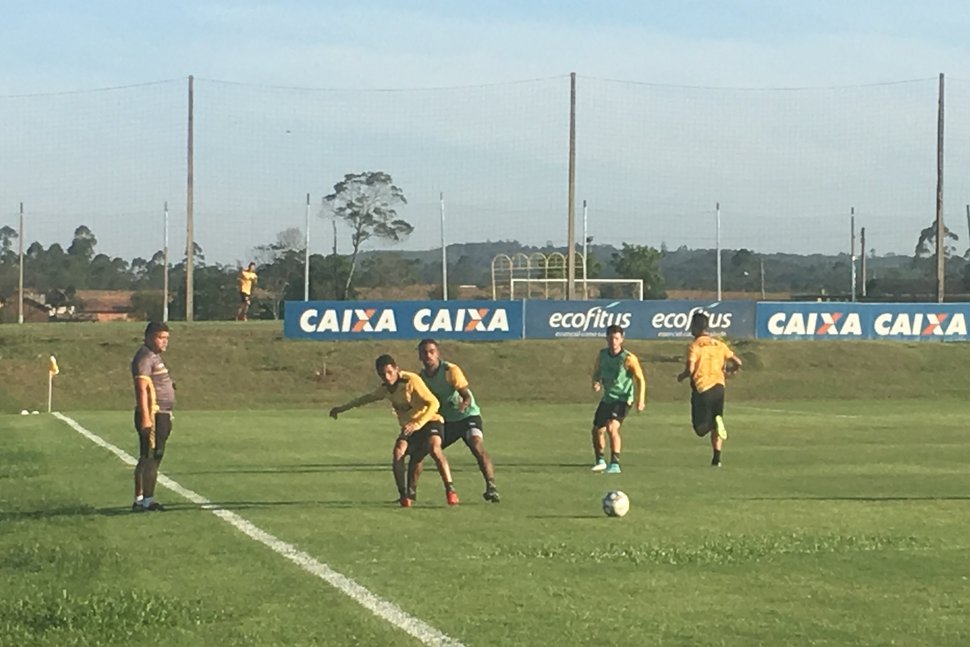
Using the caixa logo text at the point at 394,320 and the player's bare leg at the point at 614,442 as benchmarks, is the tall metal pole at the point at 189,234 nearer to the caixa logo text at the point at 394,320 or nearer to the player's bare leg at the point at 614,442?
the caixa logo text at the point at 394,320

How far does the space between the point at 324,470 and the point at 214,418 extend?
14.7 meters

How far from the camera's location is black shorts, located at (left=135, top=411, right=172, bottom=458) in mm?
15602

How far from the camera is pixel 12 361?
48.7 meters

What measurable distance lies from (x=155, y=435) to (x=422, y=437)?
2.57m

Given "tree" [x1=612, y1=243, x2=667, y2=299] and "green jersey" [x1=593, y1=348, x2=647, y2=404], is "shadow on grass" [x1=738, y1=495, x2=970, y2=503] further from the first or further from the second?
"tree" [x1=612, y1=243, x2=667, y2=299]

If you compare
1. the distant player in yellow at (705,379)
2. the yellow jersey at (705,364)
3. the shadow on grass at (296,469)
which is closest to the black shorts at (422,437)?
the shadow on grass at (296,469)

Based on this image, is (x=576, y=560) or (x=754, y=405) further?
(x=754, y=405)

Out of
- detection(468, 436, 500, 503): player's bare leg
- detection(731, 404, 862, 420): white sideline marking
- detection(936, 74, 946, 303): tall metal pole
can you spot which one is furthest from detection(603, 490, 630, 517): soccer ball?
detection(936, 74, 946, 303): tall metal pole

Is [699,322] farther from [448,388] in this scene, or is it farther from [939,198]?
[939,198]

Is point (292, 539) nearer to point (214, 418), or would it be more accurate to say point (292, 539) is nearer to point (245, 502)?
point (245, 502)

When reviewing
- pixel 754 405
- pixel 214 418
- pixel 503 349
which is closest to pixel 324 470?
pixel 214 418

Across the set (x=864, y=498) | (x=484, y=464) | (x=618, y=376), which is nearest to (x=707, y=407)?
(x=618, y=376)

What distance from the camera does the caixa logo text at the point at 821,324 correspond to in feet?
167

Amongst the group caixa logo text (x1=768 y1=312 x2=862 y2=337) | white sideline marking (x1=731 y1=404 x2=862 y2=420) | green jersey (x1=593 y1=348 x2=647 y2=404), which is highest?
caixa logo text (x1=768 y1=312 x2=862 y2=337)
